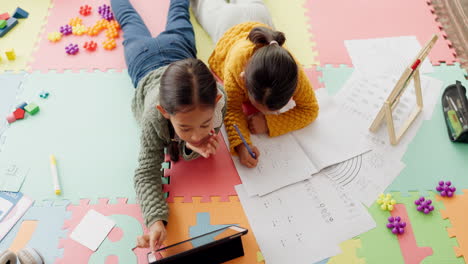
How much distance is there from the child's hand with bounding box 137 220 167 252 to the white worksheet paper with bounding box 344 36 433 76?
0.85 m

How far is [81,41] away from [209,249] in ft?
3.06

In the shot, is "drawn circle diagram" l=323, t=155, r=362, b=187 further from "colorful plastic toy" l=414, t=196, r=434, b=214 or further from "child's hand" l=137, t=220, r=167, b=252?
"child's hand" l=137, t=220, r=167, b=252

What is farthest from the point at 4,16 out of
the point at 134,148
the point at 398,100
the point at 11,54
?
the point at 398,100

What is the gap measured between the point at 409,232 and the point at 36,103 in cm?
118

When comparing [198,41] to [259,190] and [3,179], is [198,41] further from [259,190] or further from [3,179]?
[3,179]

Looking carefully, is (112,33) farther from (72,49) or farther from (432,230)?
(432,230)

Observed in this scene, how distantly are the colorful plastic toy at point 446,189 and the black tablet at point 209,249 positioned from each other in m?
0.57

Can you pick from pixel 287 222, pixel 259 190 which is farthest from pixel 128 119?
pixel 287 222

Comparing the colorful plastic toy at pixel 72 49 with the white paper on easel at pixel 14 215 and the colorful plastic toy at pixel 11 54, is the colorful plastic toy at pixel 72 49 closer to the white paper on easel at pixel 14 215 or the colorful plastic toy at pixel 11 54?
the colorful plastic toy at pixel 11 54

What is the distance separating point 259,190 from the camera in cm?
109

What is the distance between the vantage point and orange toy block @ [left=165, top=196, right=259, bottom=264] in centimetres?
101

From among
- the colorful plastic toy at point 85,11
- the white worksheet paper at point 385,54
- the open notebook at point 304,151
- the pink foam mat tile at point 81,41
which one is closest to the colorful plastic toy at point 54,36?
the pink foam mat tile at point 81,41

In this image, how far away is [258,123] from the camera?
3.85ft

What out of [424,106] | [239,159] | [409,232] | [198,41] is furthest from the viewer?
[198,41]
